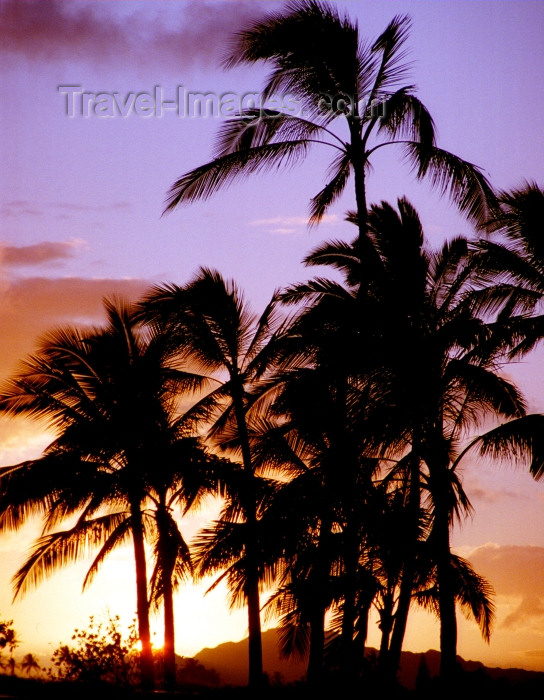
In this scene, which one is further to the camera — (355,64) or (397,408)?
(355,64)

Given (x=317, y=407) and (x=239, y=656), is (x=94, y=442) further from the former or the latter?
(x=239, y=656)

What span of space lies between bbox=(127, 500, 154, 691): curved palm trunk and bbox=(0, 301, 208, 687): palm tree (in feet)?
0.07

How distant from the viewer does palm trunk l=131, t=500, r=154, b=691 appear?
56.3 feet

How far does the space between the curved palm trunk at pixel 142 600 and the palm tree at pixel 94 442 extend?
2 cm

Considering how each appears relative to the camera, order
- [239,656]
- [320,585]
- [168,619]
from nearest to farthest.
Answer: [320,585], [168,619], [239,656]

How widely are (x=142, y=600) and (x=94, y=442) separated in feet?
11.6

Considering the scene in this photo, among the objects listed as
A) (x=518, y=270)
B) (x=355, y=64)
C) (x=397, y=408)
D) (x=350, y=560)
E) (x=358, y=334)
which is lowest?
(x=350, y=560)

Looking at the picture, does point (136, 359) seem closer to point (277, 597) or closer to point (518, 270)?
point (277, 597)

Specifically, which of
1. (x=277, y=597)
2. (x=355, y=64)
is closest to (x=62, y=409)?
(x=277, y=597)

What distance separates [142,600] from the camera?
1811 centimetres

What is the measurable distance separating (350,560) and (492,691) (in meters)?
4.03

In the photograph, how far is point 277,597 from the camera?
1964 centimetres

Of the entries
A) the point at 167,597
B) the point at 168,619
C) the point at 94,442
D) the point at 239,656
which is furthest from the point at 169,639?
the point at 239,656

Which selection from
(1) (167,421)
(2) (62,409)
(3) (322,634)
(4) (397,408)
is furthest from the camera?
(1) (167,421)
